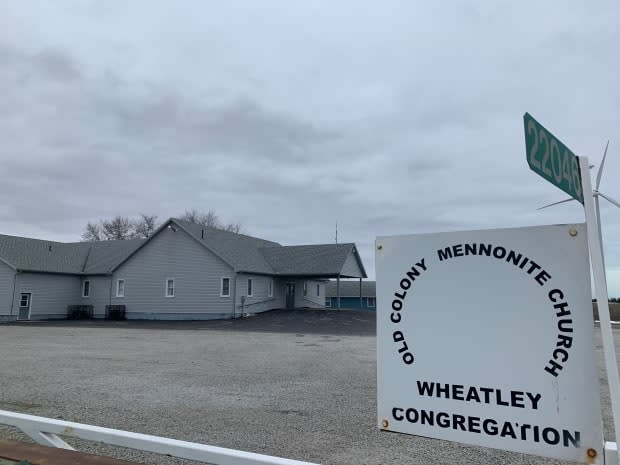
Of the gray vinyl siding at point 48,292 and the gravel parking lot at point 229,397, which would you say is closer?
the gravel parking lot at point 229,397

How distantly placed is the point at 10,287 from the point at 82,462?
35.3 m

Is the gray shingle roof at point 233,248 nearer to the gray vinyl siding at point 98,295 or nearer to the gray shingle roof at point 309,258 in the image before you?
the gray shingle roof at point 309,258

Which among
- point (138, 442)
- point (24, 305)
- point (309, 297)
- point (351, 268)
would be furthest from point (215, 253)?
point (138, 442)

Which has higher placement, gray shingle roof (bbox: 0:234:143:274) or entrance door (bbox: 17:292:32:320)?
gray shingle roof (bbox: 0:234:143:274)

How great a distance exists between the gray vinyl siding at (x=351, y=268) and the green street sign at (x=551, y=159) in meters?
32.3

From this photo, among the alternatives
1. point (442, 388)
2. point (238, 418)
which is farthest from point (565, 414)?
point (238, 418)

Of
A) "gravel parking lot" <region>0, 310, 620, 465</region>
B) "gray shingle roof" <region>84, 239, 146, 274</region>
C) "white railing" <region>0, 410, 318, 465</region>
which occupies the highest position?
"gray shingle roof" <region>84, 239, 146, 274</region>

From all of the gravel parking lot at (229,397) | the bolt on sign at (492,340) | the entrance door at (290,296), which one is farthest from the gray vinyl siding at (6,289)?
the bolt on sign at (492,340)

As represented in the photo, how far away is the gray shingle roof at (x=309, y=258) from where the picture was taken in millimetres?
34531

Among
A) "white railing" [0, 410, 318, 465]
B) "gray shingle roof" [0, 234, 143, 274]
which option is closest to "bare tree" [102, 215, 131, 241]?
"gray shingle roof" [0, 234, 143, 274]

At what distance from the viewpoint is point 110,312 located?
34188 millimetres

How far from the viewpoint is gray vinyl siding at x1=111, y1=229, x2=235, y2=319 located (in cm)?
3212

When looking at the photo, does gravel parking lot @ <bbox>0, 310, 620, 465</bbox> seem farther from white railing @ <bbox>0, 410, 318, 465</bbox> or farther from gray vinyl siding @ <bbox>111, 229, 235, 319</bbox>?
gray vinyl siding @ <bbox>111, 229, 235, 319</bbox>

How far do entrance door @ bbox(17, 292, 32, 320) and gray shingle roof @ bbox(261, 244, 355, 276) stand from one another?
17.0 meters
